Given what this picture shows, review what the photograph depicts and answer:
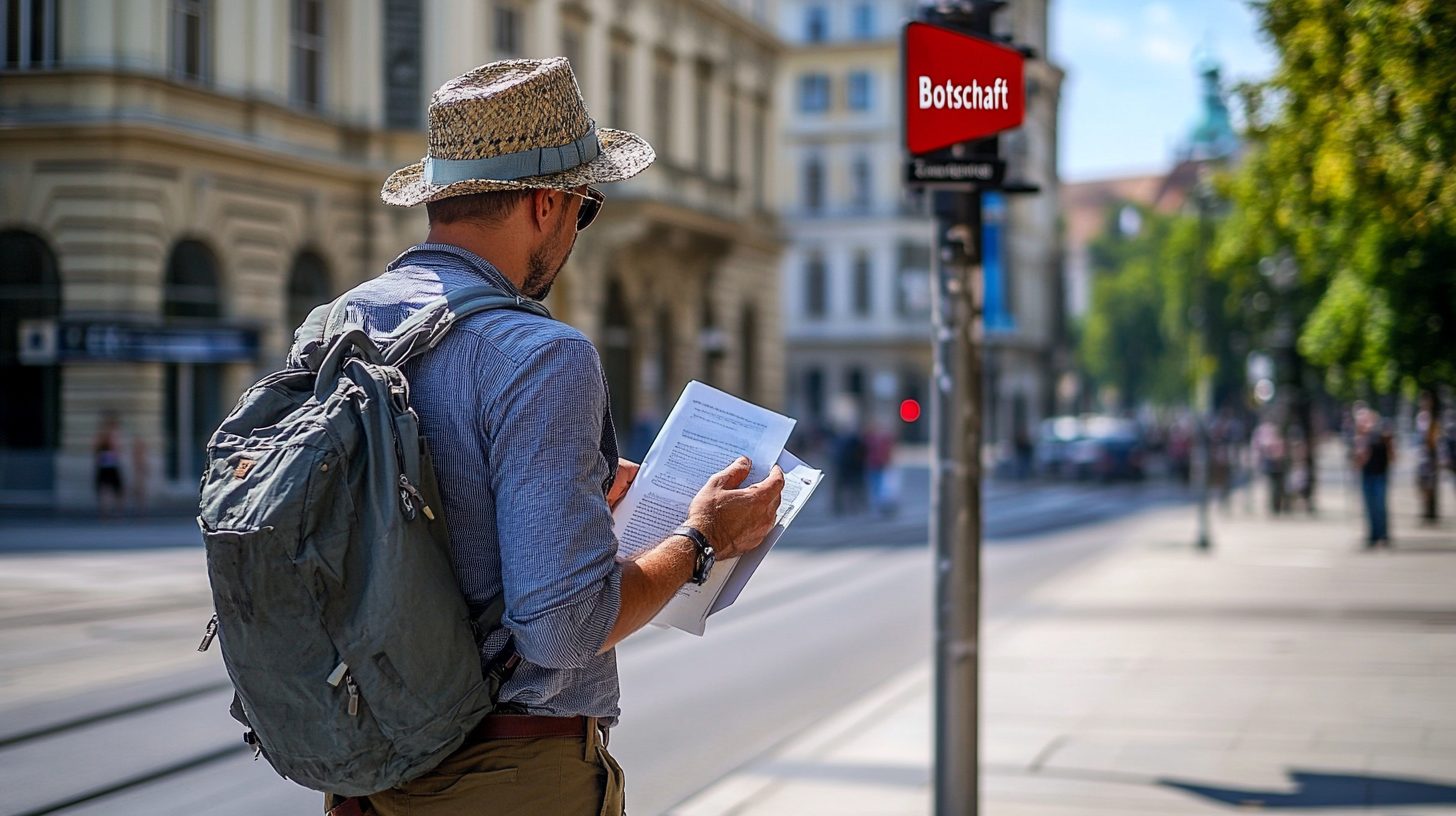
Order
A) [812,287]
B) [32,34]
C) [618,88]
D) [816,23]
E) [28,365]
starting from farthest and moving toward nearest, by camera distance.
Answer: [812,287]
[816,23]
[618,88]
[28,365]
[32,34]

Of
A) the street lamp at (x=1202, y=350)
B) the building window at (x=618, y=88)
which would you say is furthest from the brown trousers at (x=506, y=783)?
the building window at (x=618, y=88)

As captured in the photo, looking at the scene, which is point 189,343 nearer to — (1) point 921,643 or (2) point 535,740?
(1) point 921,643

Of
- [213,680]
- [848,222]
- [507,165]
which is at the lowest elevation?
[213,680]

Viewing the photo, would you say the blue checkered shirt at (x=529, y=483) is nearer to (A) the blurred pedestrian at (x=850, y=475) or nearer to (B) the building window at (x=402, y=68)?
(B) the building window at (x=402, y=68)

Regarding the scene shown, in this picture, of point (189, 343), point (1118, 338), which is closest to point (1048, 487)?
point (189, 343)

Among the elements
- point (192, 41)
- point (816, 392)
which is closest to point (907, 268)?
point (816, 392)

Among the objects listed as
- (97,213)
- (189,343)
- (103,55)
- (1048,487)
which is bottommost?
(1048,487)

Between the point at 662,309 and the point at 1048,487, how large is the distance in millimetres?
12626

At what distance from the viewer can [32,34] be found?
24.1 meters

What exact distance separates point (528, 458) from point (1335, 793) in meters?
5.50

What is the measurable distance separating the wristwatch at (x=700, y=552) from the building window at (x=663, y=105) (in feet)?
122

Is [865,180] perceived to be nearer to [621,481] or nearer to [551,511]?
[621,481]

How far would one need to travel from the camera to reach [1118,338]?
9750 cm

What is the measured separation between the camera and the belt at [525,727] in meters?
2.48
